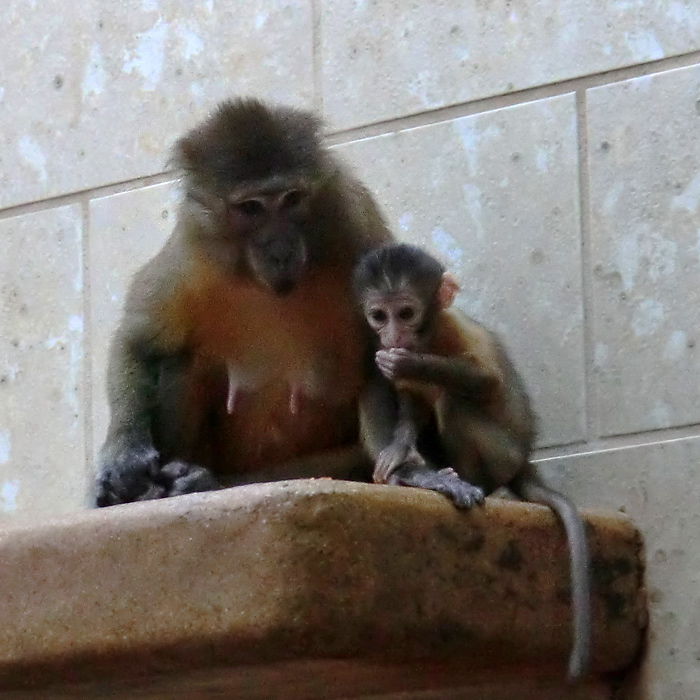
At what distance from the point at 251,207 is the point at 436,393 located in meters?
0.52

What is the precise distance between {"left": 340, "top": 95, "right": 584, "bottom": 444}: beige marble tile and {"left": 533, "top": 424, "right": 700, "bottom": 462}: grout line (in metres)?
0.02

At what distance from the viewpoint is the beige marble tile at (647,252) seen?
2957mm

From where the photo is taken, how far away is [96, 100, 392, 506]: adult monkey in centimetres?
292

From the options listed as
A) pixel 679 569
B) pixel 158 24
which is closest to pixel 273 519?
pixel 679 569

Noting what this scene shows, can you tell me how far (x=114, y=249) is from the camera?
3.71 m

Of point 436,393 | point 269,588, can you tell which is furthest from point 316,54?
point 269,588

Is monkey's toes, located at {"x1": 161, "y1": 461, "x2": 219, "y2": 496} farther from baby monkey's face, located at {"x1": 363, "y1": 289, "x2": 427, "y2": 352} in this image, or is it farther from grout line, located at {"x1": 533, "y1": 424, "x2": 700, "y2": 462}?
grout line, located at {"x1": 533, "y1": 424, "x2": 700, "y2": 462}

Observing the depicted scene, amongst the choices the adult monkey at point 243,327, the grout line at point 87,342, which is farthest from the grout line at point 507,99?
the grout line at point 87,342

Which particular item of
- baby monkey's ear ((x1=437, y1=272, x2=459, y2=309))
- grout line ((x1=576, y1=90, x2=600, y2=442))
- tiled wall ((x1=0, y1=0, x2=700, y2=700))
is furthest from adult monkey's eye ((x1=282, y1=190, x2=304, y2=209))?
grout line ((x1=576, y1=90, x2=600, y2=442))

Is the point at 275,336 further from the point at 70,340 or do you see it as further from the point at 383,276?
the point at 70,340

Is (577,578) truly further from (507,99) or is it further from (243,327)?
(507,99)

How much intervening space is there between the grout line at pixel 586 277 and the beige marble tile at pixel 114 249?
3.41ft

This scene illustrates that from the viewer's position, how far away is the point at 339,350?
300cm

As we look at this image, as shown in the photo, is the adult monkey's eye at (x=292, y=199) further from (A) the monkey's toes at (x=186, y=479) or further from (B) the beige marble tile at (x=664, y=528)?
(B) the beige marble tile at (x=664, y=528)
